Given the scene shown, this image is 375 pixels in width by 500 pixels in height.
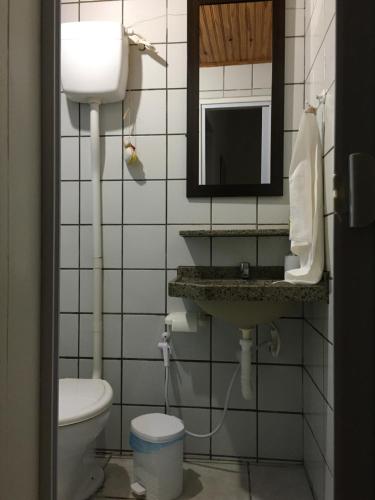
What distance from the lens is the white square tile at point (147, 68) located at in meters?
1.84

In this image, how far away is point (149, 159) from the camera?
1.85m

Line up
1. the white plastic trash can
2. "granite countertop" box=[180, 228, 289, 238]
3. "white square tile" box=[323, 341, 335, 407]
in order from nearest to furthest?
1. "white square tile" box=[323, 341, 335, 407]
2. the white plastic trash can
3. "granite countertop" box=[180, 228, 289, 238]

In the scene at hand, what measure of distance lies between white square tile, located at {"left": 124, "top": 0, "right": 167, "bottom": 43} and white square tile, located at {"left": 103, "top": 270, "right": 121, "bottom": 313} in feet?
3.77

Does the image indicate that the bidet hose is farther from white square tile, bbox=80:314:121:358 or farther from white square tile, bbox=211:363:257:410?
white square tile, bbox=80:314:121:358

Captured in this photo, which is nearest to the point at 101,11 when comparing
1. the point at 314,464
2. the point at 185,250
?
the point at 185,250

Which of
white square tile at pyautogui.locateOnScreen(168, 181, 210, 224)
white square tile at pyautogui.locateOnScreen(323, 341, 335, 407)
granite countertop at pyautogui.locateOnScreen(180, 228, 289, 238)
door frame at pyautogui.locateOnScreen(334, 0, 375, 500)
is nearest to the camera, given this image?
door frame at pyautogui.locateOnScreen(334, 0, 375, 500)

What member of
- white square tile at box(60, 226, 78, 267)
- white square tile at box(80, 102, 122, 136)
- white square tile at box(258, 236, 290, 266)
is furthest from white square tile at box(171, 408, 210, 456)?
white square tile at box(80, 102, 122, 136)

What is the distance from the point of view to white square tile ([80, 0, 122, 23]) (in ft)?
6.08

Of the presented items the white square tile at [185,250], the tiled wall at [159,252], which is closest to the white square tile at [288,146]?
the tiled wall at [159,252]

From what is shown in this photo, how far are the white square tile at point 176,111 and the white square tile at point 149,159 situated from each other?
0.07 m

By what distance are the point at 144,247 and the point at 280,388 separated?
93cm

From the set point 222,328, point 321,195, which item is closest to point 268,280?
point 222,328

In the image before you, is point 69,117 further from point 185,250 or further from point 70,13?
point 185,250

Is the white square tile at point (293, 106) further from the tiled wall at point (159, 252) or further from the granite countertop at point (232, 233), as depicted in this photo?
the granite countertop at point (232, 233)
